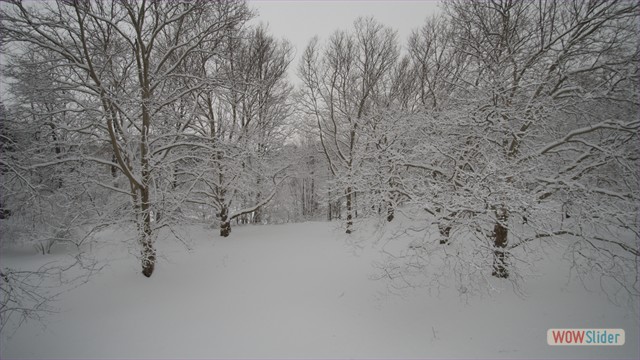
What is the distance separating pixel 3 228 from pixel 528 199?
17.6 m

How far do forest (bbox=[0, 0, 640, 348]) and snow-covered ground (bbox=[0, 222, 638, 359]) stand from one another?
562 millimetres

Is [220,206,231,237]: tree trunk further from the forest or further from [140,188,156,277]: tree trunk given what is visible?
[140,188,156,277]: tree trunk

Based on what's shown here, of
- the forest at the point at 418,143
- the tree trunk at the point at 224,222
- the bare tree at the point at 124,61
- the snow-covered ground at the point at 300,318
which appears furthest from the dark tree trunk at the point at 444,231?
the tree trunk at the point at 224,222

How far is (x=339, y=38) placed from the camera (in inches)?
524

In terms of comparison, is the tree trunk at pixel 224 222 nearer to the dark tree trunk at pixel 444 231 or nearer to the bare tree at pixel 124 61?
the bare tree at pixel 124 61

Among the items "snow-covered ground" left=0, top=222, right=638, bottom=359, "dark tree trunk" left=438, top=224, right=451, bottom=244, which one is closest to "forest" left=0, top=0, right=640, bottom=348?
"dark tree trunk" left=438, top=224, right=451, bottom=244

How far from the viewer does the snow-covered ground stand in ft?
16.0

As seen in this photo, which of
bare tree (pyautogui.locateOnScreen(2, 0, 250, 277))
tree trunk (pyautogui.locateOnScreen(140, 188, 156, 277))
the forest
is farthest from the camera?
tree trunk (pyautogui.locateOnScreen(140, 188, 156, 277))

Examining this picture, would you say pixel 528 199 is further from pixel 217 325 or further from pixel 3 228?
pixel 3 228

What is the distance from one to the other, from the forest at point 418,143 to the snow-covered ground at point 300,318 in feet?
1.84

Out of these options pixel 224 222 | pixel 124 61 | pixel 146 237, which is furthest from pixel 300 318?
pixel 124 61

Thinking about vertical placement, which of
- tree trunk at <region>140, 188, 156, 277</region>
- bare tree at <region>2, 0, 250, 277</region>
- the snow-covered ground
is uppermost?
bare tree at <region>2, 0, 250, 277</region>

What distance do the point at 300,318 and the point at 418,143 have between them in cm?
518

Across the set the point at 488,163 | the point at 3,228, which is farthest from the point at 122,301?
the point at 488,163
